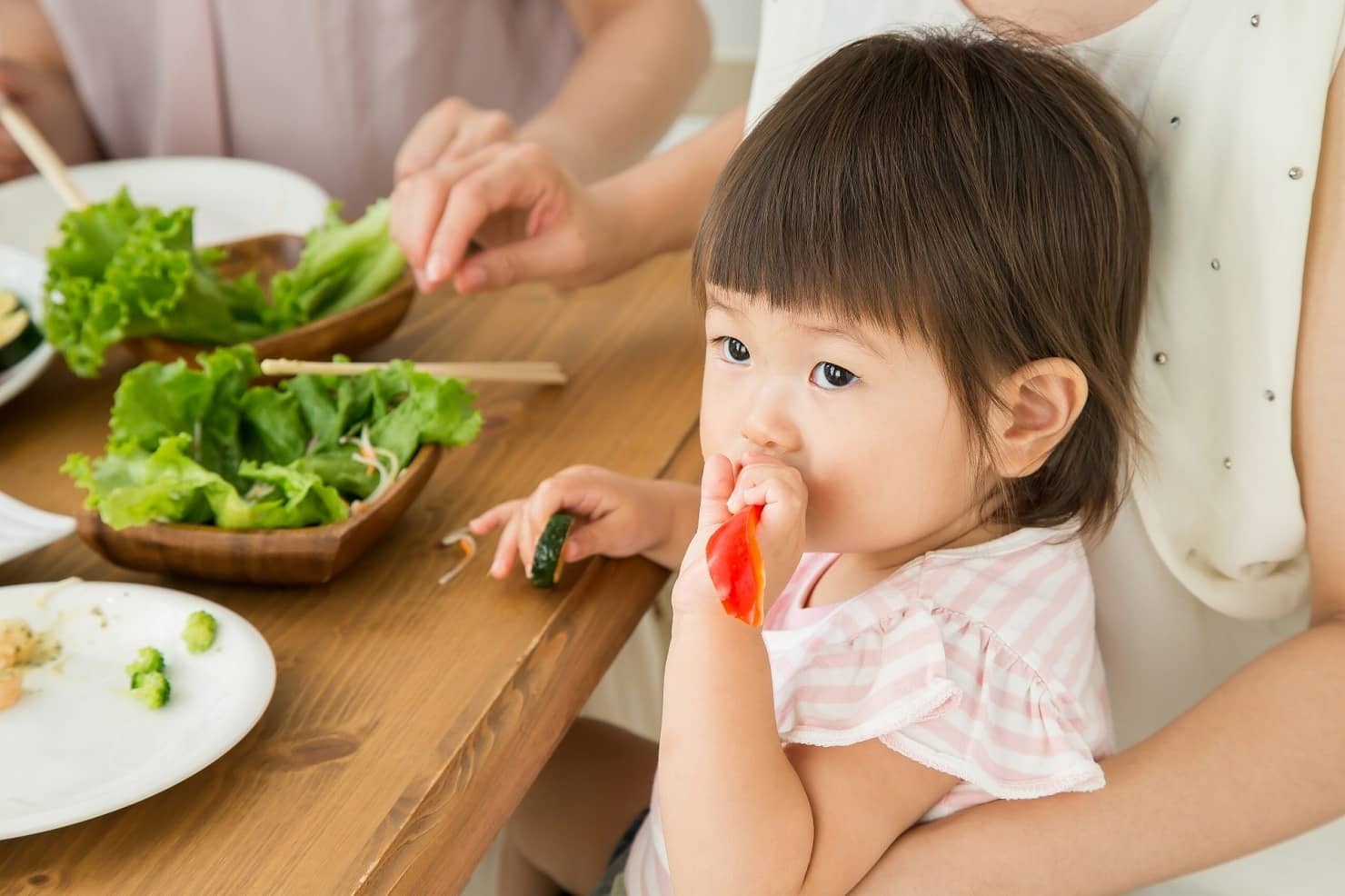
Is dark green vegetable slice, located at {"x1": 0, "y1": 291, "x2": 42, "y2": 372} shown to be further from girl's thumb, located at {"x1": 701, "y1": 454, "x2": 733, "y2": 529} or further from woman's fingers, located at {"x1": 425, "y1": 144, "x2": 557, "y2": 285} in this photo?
girl's thumb, located at {"x1": 701, "y1": 454, "x2": 733, "y2": 529}

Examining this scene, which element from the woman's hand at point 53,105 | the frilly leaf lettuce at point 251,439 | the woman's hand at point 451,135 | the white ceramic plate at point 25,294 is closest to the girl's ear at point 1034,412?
the frilly leaf lettuce at point 251,439

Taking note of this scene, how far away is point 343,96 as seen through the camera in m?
1.93

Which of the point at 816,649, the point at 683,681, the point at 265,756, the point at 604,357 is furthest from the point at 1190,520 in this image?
the point at 265,756

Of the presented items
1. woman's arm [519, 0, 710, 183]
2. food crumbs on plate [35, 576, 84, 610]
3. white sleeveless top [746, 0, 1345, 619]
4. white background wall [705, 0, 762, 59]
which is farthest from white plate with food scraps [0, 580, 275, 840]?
white background wall [705, 0, 762, 59]

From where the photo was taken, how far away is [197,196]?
164cm

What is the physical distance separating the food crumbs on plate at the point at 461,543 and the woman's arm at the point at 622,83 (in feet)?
2.49

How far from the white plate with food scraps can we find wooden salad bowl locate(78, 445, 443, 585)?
3 centimetres

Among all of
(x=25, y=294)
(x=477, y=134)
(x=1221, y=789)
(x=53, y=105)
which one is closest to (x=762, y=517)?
(x=1221, y=789)

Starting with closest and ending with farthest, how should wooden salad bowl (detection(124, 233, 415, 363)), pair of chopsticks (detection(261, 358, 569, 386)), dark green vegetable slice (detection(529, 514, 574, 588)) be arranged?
dark green vegetable slice (detection(529, 514, 574, 588)) → pair of chopsticks (detection(261, 358, 569, 386)) → wooden salad bowl (detection(124, 233, 415, 363))

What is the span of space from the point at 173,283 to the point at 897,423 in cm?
70

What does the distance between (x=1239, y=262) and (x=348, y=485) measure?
0.72 m

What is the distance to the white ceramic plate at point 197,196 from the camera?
62.1 inches

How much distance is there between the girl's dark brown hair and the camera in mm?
877

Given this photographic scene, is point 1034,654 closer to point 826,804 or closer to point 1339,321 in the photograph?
point 826,804
